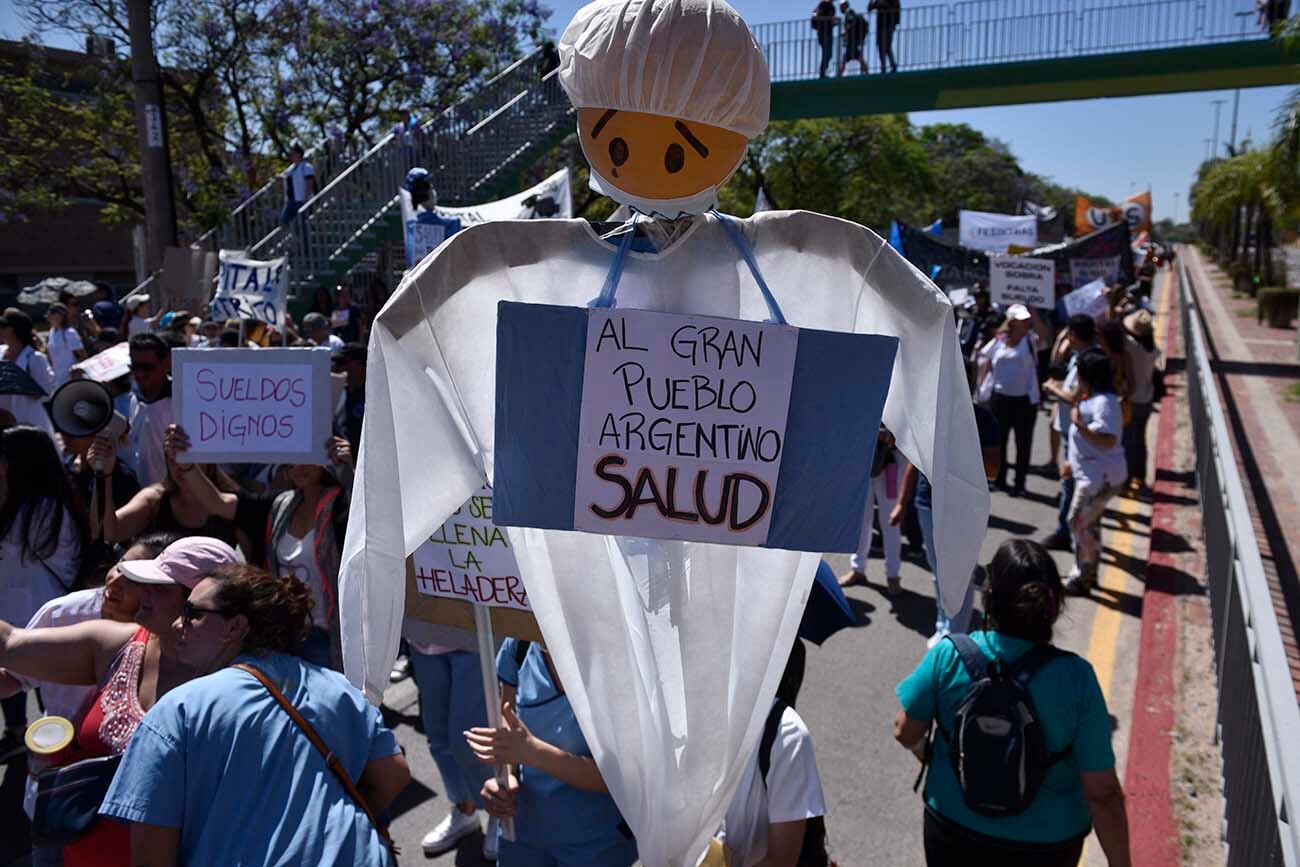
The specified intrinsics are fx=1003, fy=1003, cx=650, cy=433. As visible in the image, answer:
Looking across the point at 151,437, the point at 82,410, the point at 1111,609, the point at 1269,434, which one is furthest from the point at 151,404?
the point at 1269,434

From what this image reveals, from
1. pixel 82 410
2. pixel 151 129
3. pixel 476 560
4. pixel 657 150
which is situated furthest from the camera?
pixel 151 129

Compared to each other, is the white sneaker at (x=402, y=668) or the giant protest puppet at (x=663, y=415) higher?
the giant protest puppet at (x=663, y=415)

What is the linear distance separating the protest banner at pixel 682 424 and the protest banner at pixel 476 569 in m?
→ 0.70

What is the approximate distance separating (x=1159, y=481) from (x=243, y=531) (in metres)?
9.61

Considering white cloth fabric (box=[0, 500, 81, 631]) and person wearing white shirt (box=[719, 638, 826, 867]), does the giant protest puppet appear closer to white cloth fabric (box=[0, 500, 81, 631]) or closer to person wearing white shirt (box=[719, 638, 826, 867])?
person wearing white shirt (box=[719, 638, 826, 867])

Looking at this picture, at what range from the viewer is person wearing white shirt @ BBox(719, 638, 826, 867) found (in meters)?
2.59

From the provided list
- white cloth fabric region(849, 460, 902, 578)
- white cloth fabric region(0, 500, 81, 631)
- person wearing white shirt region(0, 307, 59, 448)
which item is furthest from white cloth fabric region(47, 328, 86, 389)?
white cloth fabric region(849, 460, 902, 578)

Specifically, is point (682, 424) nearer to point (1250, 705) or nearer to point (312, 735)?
point (312, 735)

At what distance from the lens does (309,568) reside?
433 centimetres

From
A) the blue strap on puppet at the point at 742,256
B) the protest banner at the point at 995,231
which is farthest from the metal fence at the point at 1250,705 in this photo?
the protest banner at the point at 995,231

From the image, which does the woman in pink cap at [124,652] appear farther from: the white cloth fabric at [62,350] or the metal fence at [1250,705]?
the white cloth fabric at [62,350]

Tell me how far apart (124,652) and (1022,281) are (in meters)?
11.2

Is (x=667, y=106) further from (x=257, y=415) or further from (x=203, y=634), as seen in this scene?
(x=257, y=415)

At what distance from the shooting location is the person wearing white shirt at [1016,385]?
989cm
